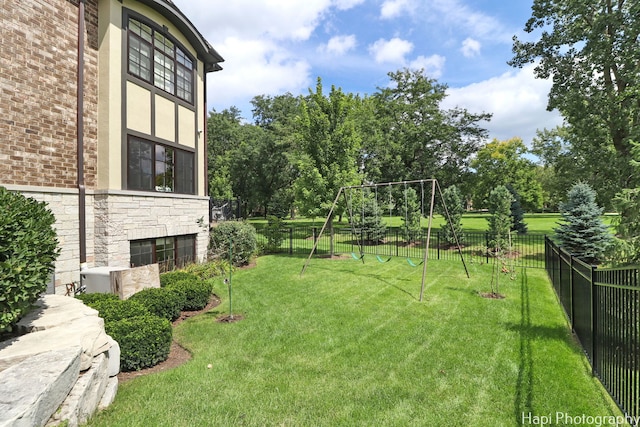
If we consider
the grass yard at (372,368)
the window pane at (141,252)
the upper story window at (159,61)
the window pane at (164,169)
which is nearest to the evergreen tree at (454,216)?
the grass yard at (372,368)

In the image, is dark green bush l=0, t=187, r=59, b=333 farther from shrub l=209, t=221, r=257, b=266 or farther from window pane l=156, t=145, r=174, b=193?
shrub l=209, t=221, r=257, b=266

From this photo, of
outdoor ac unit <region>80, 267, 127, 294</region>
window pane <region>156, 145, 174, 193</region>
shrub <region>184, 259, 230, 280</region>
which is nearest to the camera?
outdoor ac unit <region>80, 267, 127, 294</region>

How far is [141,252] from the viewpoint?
9141 mm

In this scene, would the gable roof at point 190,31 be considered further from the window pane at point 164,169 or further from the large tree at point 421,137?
the large tree at point 421,137

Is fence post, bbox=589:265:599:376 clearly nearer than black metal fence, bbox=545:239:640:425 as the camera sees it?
No

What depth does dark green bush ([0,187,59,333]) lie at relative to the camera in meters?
3.32

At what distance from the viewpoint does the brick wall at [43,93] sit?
6.46 meters

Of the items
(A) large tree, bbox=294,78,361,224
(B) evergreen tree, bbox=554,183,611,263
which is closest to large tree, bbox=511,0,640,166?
(B) evergreen tree, bbox=554,183,611,263

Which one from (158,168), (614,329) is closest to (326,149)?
(158,168)

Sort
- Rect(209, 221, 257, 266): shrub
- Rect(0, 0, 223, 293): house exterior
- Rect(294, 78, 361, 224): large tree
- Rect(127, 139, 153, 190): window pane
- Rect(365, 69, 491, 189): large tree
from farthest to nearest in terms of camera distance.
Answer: Rect(365, 69, 491, 189): large tree, Rect(294, 78, 361, 224): large tree, Rect(209, 221, 257, 266): shrub, Rect(127, 139, 153, 190): window pane, Rect(0, 0, 223, 293): house exterior

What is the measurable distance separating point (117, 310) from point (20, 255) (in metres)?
2.01

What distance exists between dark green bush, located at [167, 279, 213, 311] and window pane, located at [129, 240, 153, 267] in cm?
218

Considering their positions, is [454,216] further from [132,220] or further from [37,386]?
[37,386]

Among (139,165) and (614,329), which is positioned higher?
(139,165)
